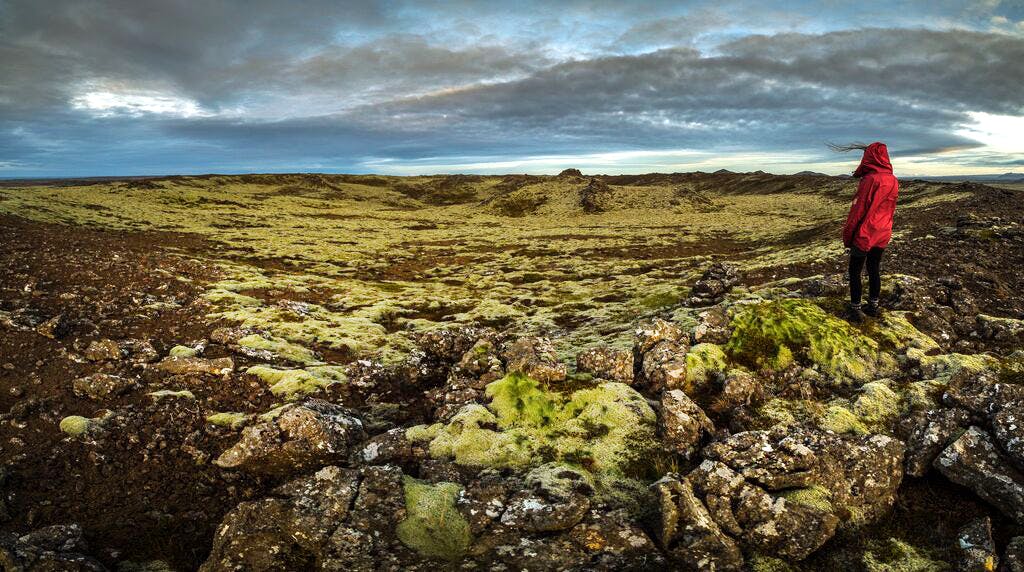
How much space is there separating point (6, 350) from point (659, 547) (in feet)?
60.2

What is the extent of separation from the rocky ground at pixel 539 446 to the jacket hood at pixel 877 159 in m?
3.91

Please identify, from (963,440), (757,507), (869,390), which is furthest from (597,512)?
(869,390)

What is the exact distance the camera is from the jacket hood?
12180mm

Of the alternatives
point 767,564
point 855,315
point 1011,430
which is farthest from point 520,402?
point 855,315

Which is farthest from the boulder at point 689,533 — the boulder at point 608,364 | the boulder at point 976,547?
the boulder at point 608,364

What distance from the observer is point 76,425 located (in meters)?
10.9

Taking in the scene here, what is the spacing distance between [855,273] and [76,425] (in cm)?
1947

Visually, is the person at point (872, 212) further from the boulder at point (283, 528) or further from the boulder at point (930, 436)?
the boulder at point (283, 528)

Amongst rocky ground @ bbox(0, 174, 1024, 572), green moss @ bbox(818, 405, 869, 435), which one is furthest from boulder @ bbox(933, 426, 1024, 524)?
green moss @ bbox(818, 405, 869, 435)

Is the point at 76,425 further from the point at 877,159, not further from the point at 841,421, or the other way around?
the point at 877,159

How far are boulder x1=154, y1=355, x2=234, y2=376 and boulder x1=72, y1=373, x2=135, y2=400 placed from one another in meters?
1.26

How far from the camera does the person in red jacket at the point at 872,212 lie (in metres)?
12.1

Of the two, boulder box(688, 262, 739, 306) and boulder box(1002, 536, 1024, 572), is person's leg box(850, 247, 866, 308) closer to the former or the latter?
boulder box(688, 262, 739, 306)

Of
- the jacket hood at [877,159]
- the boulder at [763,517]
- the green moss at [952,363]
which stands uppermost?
the jacket hood at [877,159]
